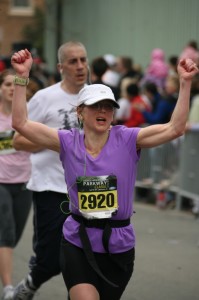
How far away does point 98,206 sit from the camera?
5367mm

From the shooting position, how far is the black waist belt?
5.27 meters

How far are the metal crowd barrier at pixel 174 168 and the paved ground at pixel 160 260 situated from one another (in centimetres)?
37

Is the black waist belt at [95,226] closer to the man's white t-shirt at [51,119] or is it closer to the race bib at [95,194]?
the race bib at [95,194]

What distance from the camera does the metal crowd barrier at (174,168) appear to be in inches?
474

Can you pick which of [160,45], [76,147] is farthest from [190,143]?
[160,45]

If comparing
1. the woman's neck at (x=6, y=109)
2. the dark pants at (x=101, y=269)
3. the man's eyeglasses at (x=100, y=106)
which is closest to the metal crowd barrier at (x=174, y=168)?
the woman's neck at (x=6, y=109)

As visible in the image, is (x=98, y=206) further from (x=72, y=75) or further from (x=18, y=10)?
(x=18, y=10)

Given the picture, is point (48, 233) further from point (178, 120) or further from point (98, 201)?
point (178, 120)

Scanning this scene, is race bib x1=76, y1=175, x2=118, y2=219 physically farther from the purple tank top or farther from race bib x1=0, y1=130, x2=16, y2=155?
race bib x1=0, y1=130, x2=16, y2=155

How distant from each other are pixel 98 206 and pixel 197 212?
678cm

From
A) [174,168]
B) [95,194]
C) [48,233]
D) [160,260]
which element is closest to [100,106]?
[95,194]

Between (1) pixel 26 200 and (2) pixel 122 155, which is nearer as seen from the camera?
(2) pixel 122 155

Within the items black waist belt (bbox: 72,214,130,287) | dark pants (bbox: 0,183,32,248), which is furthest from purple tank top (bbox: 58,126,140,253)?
dark pants (bbox: 0,183,32,248)

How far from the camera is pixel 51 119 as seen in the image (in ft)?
22.5
